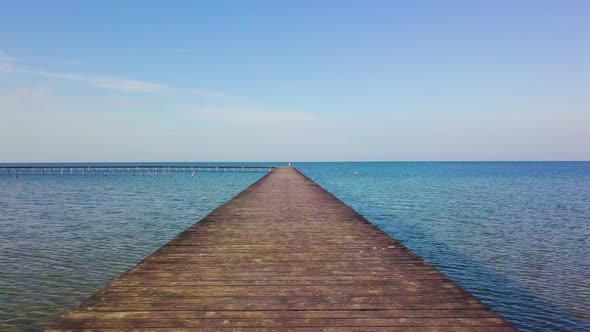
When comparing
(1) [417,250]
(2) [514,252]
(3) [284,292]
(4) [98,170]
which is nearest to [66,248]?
(3) [284,292]

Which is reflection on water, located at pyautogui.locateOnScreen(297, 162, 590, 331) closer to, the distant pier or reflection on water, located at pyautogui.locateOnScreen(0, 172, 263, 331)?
reflection on water, located at pyautogui.locateOnScreen(0, 172, 263, 331)

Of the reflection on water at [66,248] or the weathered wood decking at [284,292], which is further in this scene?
the reflection on water at [66,248]

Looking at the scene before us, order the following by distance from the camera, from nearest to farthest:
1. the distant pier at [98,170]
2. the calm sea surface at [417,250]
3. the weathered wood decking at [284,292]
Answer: the weathered wood decking at [284,292], the calm sea surface at [417,250], the distant pier at [98,170]

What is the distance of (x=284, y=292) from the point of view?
4895 millimetres

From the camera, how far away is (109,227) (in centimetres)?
1769

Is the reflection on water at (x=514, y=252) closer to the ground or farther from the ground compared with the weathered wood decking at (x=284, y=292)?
closer to the ground

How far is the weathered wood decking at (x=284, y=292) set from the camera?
12.9ft

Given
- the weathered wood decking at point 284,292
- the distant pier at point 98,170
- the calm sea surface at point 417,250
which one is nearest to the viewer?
the weathered wood decking at point 284,292

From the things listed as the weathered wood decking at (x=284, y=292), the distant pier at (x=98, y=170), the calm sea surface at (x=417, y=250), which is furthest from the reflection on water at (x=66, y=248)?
the distant pier at (x=98, y=170)

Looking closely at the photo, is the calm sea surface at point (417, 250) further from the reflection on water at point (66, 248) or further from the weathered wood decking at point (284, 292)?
the weathered wood decking at point (284, 292)

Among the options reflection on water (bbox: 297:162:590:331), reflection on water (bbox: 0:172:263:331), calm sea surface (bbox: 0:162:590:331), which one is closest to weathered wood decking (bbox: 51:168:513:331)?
reflection on water (bbox: 0:172:263:331)

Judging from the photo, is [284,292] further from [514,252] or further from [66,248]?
[66,248]

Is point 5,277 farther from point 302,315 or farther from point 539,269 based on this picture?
point 539,269

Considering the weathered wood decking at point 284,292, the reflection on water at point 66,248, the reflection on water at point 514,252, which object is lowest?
the reflection on water at point 514,252
